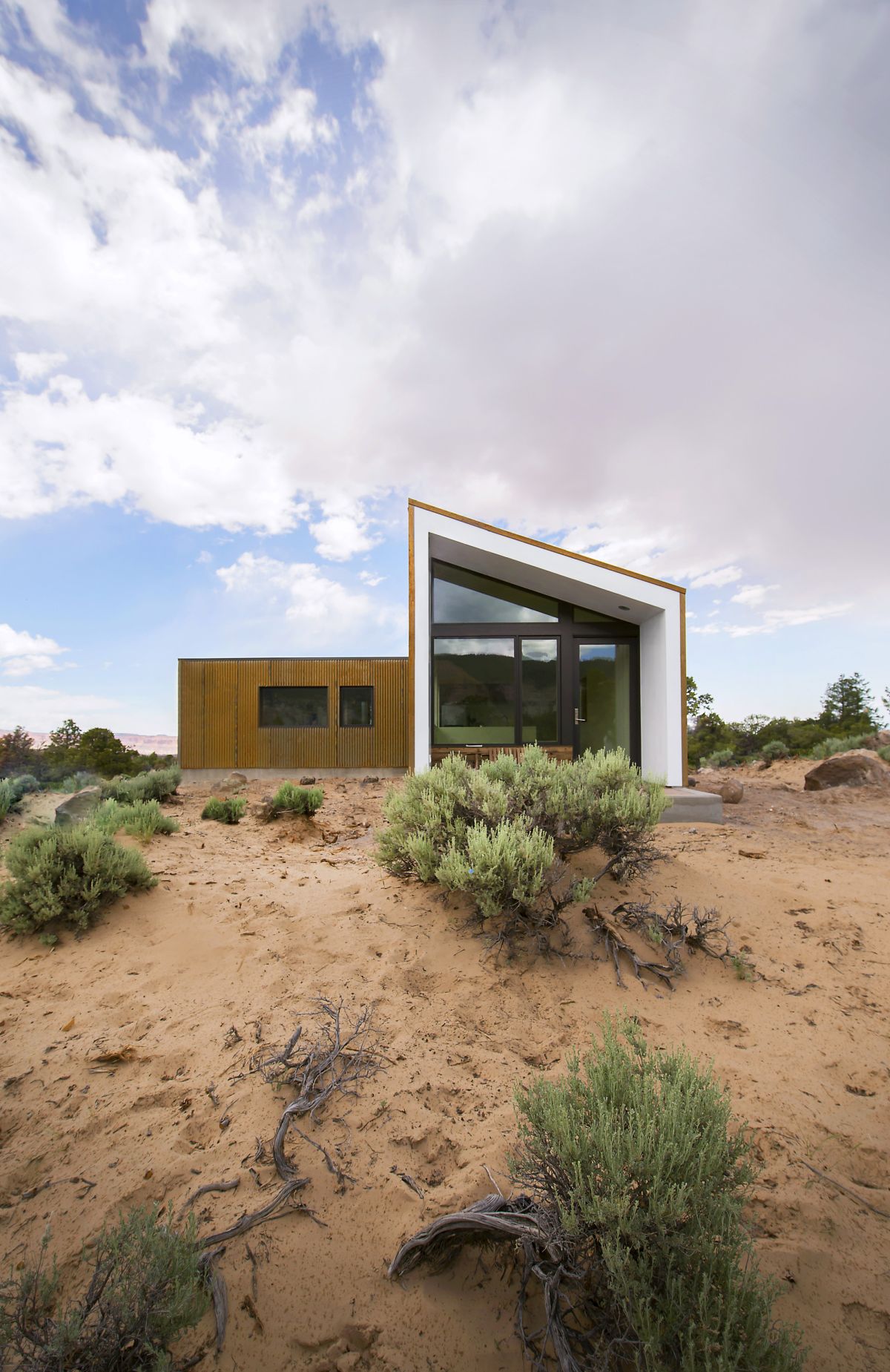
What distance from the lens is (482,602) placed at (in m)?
10.2

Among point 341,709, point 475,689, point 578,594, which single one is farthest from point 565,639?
point 341,709

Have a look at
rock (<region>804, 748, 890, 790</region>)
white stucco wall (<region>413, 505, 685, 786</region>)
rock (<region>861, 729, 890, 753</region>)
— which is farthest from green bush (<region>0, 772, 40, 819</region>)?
rock (<region>861, 729, 890, 753</region>)

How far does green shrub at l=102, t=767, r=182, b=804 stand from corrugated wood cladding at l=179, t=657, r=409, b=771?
13.4 ft

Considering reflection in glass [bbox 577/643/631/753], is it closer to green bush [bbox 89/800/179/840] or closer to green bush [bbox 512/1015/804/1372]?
green bush [bbox 89/800/179/840]

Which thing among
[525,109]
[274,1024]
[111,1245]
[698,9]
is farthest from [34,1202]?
[525,109]

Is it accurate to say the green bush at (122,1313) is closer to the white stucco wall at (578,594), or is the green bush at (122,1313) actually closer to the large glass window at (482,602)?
the white stucco wall at (578,594)

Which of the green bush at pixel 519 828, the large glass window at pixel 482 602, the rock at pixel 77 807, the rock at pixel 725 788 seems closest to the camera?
the green bush at pixel 519 828

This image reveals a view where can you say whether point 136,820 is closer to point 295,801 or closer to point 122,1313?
point 295,801

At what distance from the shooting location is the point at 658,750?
935cm

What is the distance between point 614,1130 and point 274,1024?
178 centimetres

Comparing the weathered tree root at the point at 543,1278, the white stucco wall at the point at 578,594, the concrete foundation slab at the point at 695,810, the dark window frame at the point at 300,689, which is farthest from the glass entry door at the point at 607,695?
the weathered tree root at the point at 543,1278

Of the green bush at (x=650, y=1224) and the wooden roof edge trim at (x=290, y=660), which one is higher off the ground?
the wooden roof edge trim at (x=290, y=660)

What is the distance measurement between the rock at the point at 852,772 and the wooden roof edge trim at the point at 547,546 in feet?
13.7

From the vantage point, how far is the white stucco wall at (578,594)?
9.05 meters
